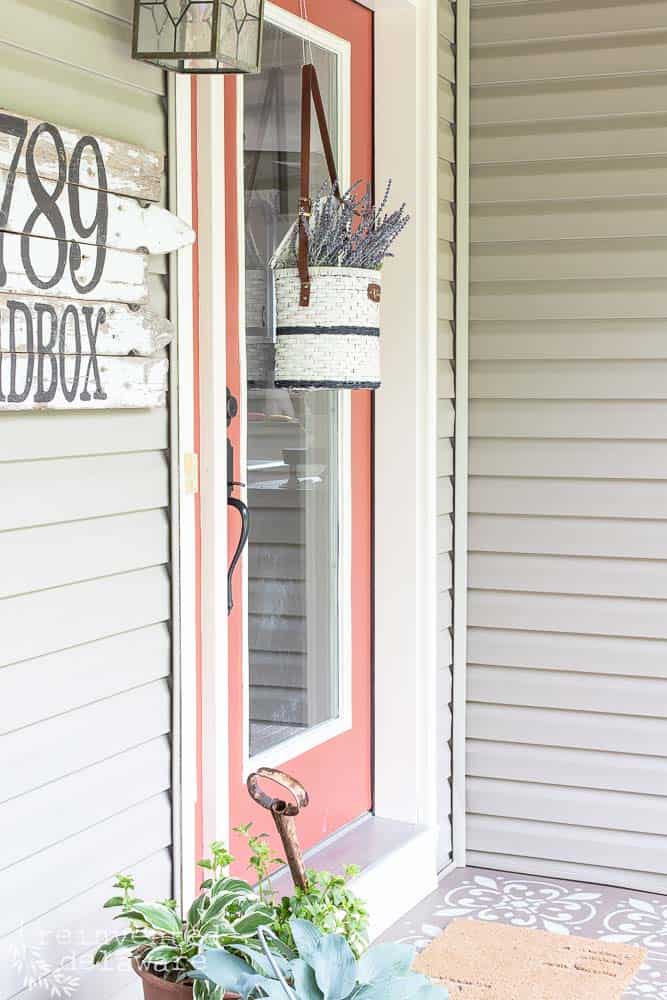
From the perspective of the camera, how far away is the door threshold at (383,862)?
3.01 metres

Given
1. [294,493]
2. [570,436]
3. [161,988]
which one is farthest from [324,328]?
[161,988]

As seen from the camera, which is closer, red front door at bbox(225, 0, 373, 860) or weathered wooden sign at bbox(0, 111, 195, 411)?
weathered wooden sign at bbox(0, 111, 195, 411)

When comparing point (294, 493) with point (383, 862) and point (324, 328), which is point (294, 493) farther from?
point (383, 862)

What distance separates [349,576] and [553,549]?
1.88 feet

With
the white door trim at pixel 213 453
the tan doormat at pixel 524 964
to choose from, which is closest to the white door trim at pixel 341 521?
the white door trim at pixel 213 453

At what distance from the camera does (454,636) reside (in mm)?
3482

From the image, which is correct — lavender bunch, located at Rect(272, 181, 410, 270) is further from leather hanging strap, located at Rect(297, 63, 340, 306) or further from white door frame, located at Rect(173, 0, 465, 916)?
white door frame, located at Rect(173, 0, 465, 916)

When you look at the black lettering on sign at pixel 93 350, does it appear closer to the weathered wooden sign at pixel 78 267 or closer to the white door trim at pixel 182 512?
the weathered wooden sign at pixel 78 267

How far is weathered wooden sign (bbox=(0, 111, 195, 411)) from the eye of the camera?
5.89ft

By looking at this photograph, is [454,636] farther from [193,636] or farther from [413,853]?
[193,636]

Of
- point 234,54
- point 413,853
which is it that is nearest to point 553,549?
point 413,853

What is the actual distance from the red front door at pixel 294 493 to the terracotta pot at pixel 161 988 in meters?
0.78

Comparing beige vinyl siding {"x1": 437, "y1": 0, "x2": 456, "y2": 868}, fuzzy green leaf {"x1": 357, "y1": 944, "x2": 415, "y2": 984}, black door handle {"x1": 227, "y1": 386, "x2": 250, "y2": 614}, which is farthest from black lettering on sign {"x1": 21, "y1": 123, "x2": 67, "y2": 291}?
beige vinyl siding {"x1": 437, "y1": 0, "x2": 456, "y2": 868}

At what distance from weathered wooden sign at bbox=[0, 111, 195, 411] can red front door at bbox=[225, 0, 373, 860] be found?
1.79 ft
